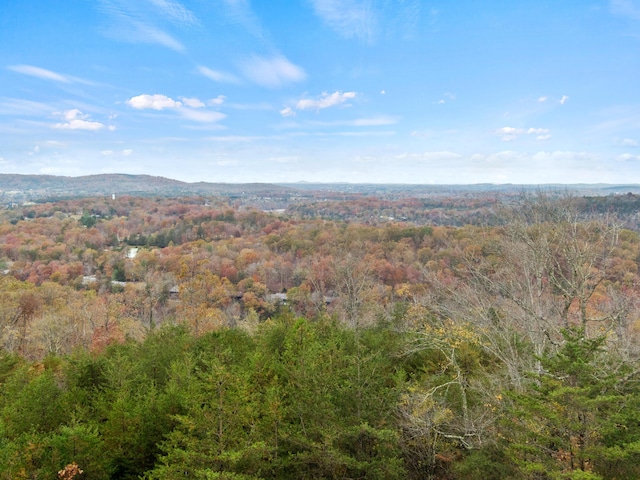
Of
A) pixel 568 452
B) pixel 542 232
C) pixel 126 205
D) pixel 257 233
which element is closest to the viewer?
pixel 568 452

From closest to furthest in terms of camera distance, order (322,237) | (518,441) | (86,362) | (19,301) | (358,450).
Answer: (518,441) < (358,450) < (86,362) < (19,301) < (322,237)

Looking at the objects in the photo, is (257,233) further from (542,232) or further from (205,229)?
(542,232)

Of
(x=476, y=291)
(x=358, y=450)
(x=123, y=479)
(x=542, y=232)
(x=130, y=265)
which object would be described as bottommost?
(x=130, y=265)

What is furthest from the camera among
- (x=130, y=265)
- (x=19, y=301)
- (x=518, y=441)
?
(x=130, y=265)

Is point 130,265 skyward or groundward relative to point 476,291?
groundward

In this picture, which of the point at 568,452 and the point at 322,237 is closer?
the point at 568,452

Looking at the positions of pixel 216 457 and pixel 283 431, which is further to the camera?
pixel 283 431

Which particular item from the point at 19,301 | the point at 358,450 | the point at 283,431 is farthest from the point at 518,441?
the point at 19,301

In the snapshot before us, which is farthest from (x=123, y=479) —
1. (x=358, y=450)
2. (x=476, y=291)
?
(x=476, y=291)

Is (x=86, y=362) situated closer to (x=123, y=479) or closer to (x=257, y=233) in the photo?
(x=123, y=479)
